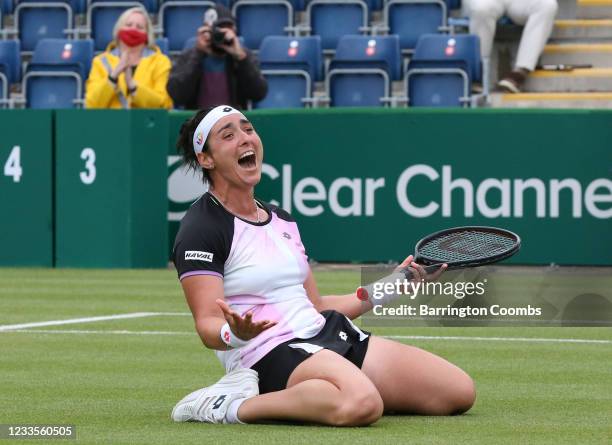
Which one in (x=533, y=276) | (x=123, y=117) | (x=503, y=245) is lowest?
(x=533, y=276)

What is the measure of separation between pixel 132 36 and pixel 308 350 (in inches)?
344

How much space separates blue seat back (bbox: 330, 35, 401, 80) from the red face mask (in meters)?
3.82

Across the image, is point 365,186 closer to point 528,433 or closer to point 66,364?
point 66,364

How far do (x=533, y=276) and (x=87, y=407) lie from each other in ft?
23.9

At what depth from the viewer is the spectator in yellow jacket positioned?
1463 cm

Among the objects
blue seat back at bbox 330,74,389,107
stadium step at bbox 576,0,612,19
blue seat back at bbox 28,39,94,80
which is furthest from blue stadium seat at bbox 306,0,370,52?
stadium step at bbox 576,0,612,19

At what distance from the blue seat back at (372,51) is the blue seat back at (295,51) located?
0.25 metres

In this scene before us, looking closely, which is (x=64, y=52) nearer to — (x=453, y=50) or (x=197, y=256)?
(x=453, y=50)

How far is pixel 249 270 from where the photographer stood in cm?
632

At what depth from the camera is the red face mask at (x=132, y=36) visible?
1457 cm

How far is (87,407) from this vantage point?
676cm

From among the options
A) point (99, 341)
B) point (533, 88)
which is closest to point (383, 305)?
point (99, 341)

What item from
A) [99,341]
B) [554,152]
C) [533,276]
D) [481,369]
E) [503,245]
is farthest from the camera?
[554,152]

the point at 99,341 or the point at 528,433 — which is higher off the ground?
the point at 528,433
